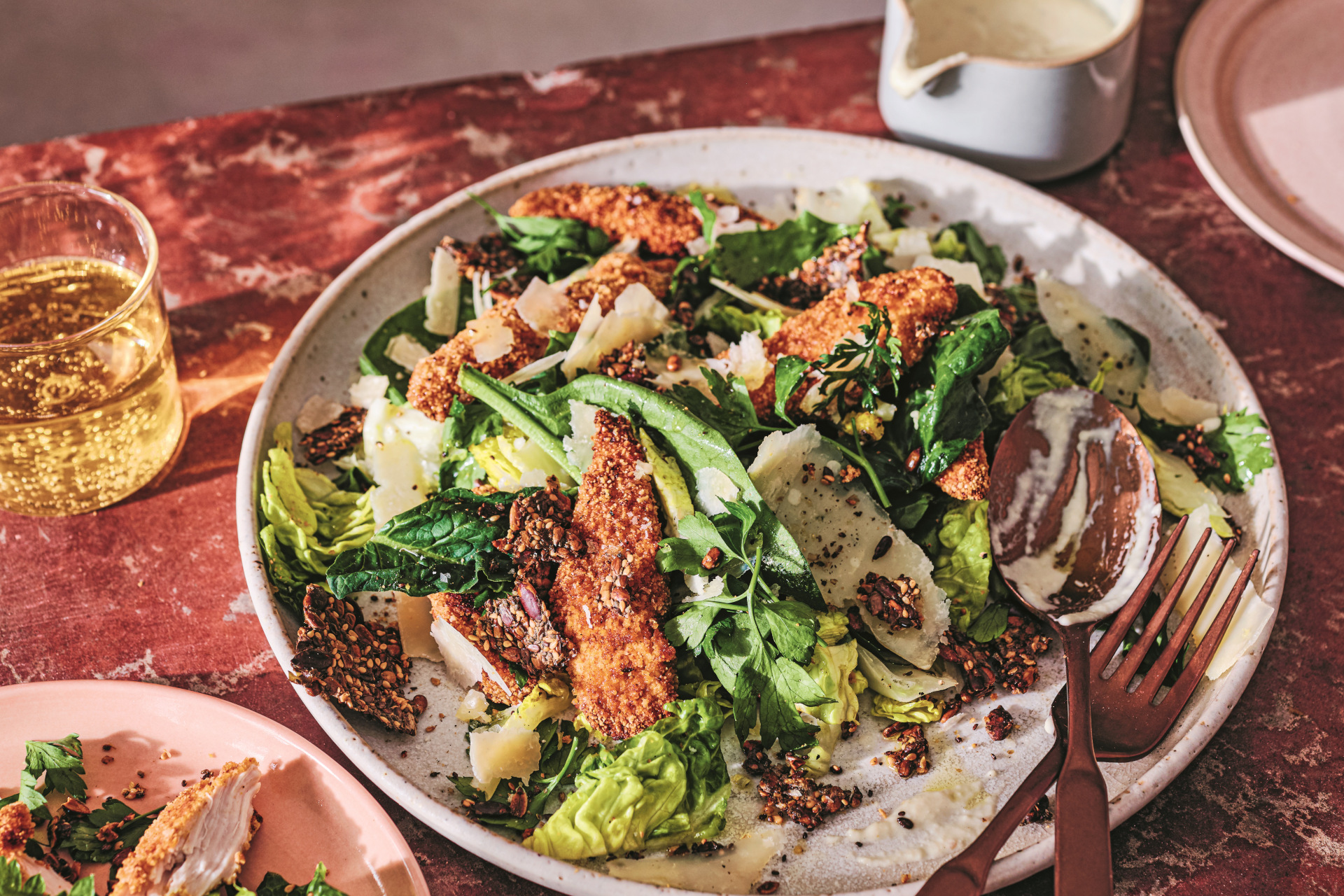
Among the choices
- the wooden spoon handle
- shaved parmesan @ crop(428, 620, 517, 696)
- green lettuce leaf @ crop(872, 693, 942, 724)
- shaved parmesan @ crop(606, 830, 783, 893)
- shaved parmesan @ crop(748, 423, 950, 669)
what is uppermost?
shaved parmesan @ crop(748, 423, 950, 669)

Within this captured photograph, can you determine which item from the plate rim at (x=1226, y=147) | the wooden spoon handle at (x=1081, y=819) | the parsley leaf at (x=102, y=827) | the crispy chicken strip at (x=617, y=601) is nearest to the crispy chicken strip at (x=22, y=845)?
the parsley leaf at (x=102, y=827)

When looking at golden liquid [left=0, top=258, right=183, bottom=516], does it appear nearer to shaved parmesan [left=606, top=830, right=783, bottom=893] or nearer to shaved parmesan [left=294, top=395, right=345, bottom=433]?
shaved parmesan [left=294, top=395, right=345, bottom=433]

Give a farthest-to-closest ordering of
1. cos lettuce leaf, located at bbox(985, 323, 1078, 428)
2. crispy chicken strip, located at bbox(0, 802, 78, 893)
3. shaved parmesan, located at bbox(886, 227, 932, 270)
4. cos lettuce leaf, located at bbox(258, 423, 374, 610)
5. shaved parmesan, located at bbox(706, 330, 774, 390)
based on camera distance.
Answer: shaved parmesan, located at bbox(886, 227, 932, 270)
cos lettuce leaf, located at bbox(985, 323, 1078, 428)
shaved parmesan, located at bbox(706, 330, 774, 390)
cos lettuce leaf, located at bbox(258, 423, 374, 610)
crispy chicken strip, located at bbox(0, 802, 78, 893)

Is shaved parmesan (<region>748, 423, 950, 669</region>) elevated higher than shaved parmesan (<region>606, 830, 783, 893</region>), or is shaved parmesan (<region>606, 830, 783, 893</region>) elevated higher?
shaved parmesan (<region>748, 423, 950, 669</region>)

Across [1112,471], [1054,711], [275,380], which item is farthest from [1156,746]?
[275,380]

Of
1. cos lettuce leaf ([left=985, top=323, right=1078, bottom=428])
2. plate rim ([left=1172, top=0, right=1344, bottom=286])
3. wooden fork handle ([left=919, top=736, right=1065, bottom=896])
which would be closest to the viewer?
wooden fork handle ([left=919, top=736, right=1065, bottom=896])

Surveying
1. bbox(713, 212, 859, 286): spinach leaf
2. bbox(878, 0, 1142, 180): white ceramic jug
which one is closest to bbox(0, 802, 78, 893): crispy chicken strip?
bbox(713, 212, 859, 286): spinach leaf

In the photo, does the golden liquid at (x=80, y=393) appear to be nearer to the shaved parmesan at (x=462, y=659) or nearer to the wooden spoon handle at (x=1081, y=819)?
the shaved parmesan at (x=462, y=659)
